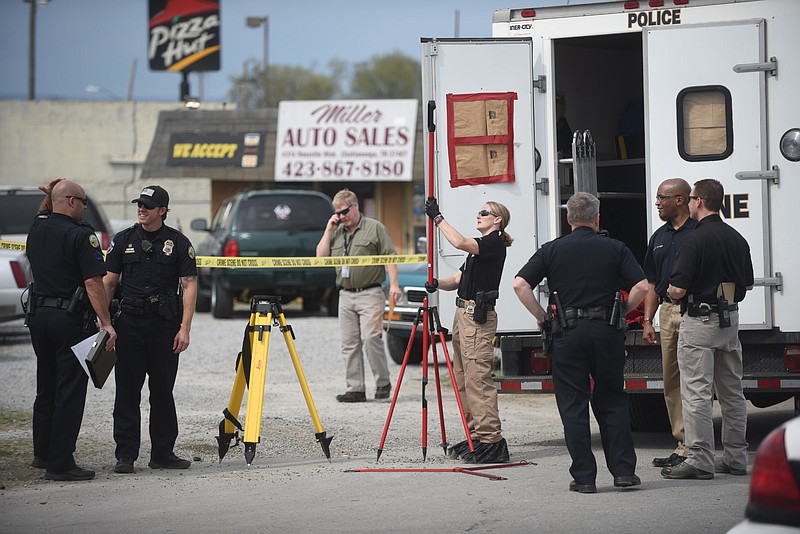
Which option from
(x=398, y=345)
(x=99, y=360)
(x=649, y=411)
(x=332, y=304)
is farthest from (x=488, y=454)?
(x=332, y=304)

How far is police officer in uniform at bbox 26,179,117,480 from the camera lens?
8.02 metres

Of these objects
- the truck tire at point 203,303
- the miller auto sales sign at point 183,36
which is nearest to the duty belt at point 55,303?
the truck tire at point 203,303

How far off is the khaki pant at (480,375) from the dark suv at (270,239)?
437 inches

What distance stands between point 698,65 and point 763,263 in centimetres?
144

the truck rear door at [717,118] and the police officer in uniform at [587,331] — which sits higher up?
the truck rear door at [717,118]

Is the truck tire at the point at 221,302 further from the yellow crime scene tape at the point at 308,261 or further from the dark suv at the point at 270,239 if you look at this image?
the yellow crime scene tape at the point at 308,261

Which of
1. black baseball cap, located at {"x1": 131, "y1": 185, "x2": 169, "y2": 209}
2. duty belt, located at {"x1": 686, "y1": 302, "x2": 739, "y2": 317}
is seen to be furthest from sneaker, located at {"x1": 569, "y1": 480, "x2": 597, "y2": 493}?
black baseball cap, located at {"x1": 131, "y1": 185, "x2": 169, "y2": 209}

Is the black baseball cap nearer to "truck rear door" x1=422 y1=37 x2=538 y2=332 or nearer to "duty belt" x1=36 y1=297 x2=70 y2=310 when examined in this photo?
"duty belt" x1=36 y1=297 x2=70 y2=310

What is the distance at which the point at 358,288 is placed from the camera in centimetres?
1180

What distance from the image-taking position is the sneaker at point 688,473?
7.89 m

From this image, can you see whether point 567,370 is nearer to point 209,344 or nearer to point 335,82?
point 209,344

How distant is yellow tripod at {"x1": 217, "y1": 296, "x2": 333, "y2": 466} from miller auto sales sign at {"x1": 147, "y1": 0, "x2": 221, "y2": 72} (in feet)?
101

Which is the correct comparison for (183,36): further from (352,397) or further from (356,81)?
(356,81)

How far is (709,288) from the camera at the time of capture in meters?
7.87
